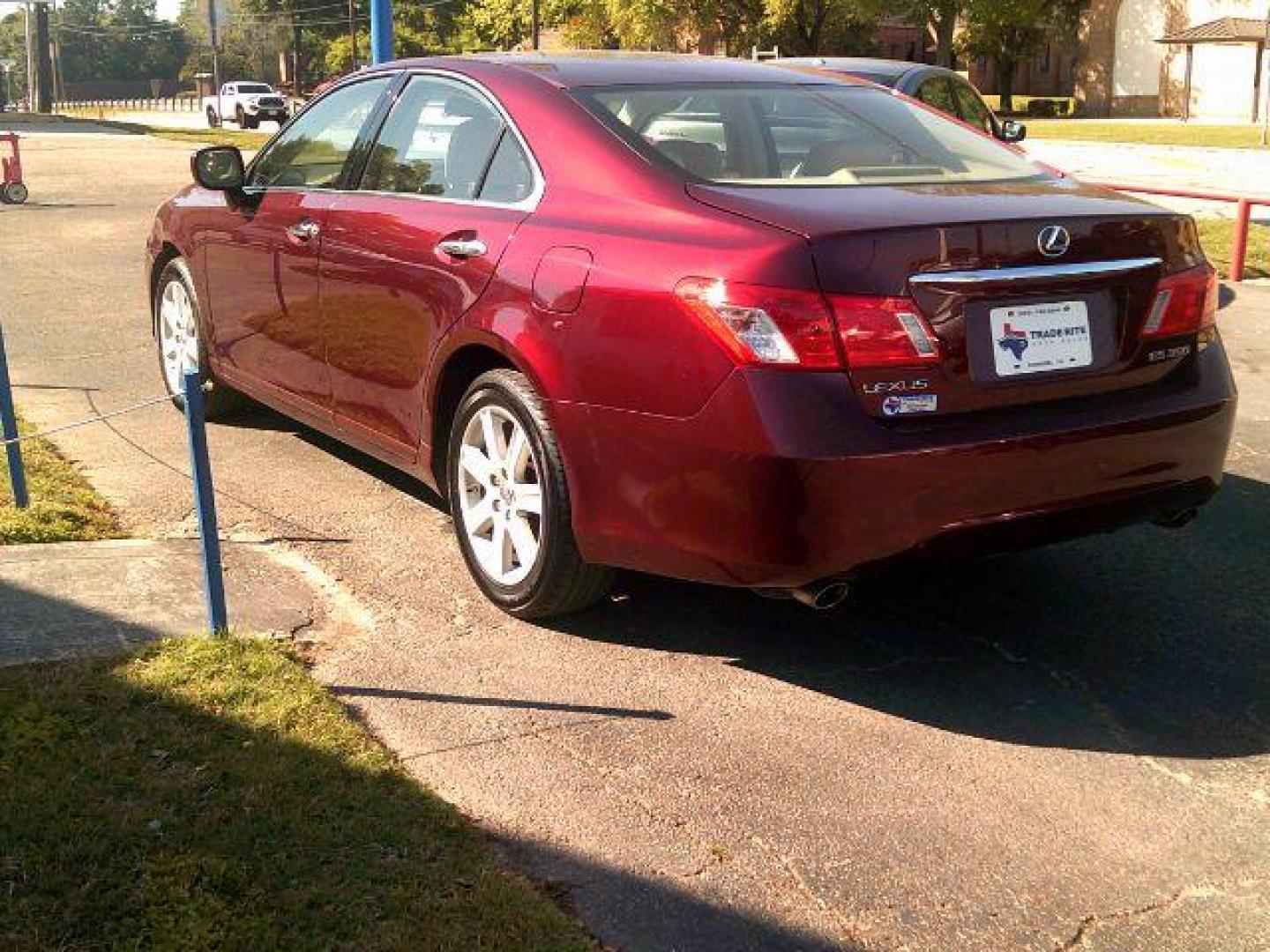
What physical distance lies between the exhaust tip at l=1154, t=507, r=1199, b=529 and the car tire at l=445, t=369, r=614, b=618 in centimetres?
162

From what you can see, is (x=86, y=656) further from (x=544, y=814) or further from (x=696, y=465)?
(x=696, y=465)

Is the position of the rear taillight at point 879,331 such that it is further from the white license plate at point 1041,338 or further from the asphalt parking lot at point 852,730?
the asphalt parking lot at point 852,730

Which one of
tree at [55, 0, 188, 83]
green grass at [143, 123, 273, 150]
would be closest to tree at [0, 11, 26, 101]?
tree at [55, 0, 188, 83]

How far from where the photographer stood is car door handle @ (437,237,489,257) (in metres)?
4.55

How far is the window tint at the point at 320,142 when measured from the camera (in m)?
5.62

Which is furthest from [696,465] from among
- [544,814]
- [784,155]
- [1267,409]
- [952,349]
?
[1267,409]

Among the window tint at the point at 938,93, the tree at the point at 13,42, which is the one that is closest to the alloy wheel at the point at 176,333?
the window tint at the point at 938,93

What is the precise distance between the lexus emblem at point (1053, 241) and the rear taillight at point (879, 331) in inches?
17.5

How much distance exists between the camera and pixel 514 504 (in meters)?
4.49

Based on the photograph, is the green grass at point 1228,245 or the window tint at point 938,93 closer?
the green grass at point 1228,245

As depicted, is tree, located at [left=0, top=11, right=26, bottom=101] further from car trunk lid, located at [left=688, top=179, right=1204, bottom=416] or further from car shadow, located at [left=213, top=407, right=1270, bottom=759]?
car trunk lid, located at [left=688, top=179, right=1204, bottom=416]

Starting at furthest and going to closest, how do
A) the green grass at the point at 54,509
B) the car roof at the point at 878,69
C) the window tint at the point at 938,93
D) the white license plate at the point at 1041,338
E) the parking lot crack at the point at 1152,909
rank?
the window tint at the point at 938,93 < the car roof at the point at 878,69 < the green grass at the point at 54,509 < the white license plate at the point at 1041,338 < the parking lot crack at the point at 1152,909

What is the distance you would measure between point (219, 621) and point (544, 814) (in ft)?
4.23

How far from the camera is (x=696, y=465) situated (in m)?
3.81
